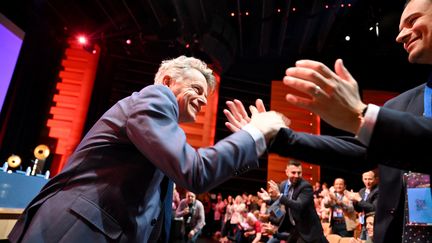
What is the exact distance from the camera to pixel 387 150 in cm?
84

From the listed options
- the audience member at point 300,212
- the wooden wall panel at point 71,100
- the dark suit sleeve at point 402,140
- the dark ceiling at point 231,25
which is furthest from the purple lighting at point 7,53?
the dark suit sleeve at point 402,140

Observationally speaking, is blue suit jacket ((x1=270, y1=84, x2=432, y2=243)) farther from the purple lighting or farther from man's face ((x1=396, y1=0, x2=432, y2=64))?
the purple lighting

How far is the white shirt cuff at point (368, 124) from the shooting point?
0.84m

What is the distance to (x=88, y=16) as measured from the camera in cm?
893

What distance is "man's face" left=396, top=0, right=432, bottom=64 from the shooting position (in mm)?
1140

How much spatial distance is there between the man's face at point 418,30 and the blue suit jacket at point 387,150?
0.51ft

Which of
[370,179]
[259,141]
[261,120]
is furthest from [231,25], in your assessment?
[259,141]

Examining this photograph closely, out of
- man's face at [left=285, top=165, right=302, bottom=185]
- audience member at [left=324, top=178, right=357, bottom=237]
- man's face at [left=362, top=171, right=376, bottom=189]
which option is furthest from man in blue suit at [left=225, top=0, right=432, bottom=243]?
audience member at [left=324, top=178, right=357, bottom=237]

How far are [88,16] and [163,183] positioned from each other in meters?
8.68

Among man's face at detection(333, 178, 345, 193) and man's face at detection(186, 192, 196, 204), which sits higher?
man's face at detection(333, 178, 345, 193)

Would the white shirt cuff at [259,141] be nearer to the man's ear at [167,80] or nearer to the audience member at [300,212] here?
the man's ear at [167,80]

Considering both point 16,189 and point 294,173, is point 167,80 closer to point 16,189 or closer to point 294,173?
point 16,189

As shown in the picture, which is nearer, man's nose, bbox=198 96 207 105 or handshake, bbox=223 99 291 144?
handshake, bbox=223 99 291 144

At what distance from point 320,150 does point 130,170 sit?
737 mm
